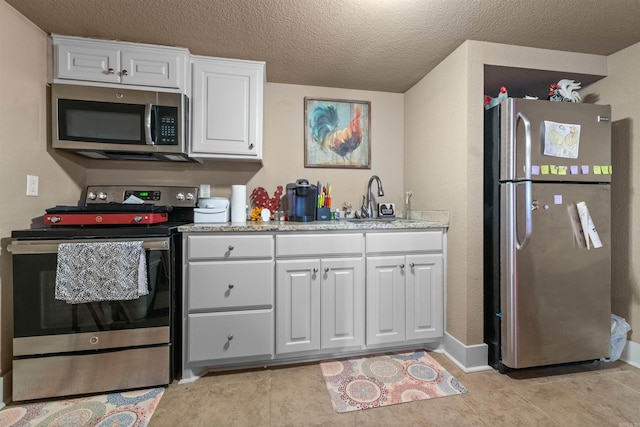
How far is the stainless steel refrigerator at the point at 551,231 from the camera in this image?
1710 mm

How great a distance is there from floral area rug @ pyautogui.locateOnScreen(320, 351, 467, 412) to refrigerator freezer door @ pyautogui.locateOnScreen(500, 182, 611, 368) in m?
0.46

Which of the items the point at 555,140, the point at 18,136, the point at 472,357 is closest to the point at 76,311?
the point at 18,136

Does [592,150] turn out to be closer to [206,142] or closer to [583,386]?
[583,386]

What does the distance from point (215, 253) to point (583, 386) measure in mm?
2368

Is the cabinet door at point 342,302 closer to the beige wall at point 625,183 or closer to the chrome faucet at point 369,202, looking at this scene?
the chrome faucet at point 369,202

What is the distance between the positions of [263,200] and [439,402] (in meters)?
1.85

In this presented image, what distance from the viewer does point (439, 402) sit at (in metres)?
1.53

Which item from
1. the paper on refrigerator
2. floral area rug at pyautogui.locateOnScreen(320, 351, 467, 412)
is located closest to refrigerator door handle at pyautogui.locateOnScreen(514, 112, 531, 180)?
the paper on refrigerator

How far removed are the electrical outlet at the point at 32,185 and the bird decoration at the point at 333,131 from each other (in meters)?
1.95

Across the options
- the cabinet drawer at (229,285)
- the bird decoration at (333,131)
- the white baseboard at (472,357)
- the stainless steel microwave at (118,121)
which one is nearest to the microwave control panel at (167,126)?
the stainless steel microwave at (118,121)

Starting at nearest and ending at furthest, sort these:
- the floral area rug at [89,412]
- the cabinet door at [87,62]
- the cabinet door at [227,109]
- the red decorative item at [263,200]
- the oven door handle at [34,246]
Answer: the floral area rug at [89,412] → the oven door handle at [34,246] → the cabinet door at [87,62] → the cabinet door at [227,109] → the red decorative item at [263,200]

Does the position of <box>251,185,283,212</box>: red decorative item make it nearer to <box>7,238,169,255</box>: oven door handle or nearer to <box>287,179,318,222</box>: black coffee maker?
<box>287,179,318,222</box>: black coffee maker

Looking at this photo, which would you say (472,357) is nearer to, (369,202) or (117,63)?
(369,202)

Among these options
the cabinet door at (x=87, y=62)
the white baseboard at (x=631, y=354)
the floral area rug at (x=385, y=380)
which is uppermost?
the cabinet door at (x=87, y=62)
